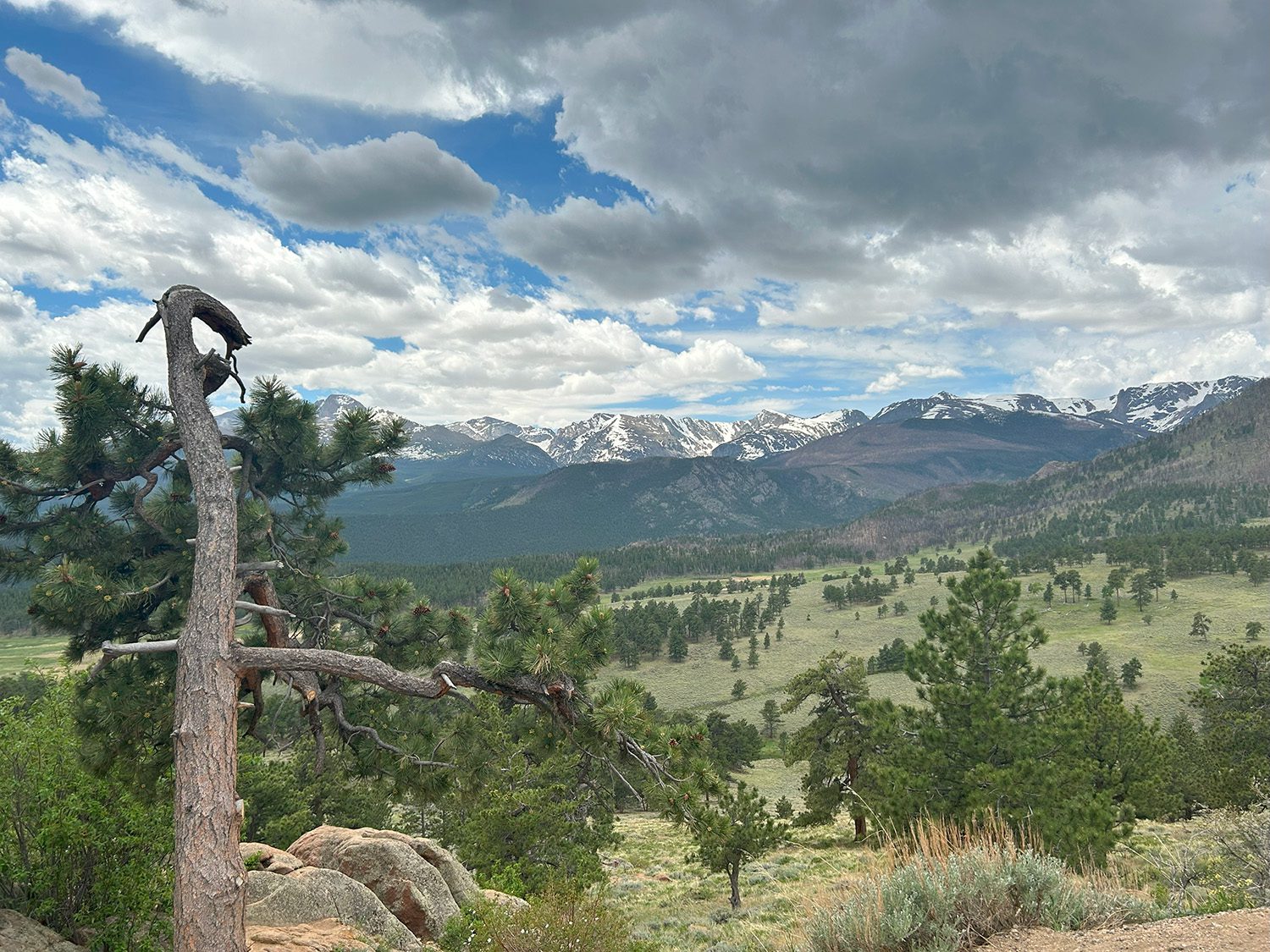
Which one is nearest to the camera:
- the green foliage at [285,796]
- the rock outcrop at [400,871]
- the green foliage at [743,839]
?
the rock outcrop at [400,871]

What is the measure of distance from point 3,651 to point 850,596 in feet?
754

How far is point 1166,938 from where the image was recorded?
543 centimetres

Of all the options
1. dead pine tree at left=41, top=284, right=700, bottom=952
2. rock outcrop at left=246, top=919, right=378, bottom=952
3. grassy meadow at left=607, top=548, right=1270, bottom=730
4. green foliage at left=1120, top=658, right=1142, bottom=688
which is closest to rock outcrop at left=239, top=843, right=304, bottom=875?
rock outcrop at left=246, top=919, right=378, bottom=952

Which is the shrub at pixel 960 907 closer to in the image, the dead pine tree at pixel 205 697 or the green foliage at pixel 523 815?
the dead pine tree at pixel 205 697

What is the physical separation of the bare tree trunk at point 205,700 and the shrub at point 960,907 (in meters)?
5.49

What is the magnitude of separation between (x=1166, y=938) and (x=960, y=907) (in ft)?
5.19

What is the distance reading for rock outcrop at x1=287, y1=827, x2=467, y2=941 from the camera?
1101 cm

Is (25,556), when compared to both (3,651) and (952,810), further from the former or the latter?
(3,651)

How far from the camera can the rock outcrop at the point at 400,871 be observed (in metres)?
11.0

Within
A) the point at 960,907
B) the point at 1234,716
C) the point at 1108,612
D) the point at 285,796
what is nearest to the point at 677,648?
the point at 1108,612

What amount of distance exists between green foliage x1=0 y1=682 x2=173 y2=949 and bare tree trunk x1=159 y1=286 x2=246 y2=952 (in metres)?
2.79

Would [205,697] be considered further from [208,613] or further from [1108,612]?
[1108,612]

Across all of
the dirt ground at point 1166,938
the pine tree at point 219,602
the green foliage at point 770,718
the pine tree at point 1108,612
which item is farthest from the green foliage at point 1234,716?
the pine tree at point 1108,612

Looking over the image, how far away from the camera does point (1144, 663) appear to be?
102 m
